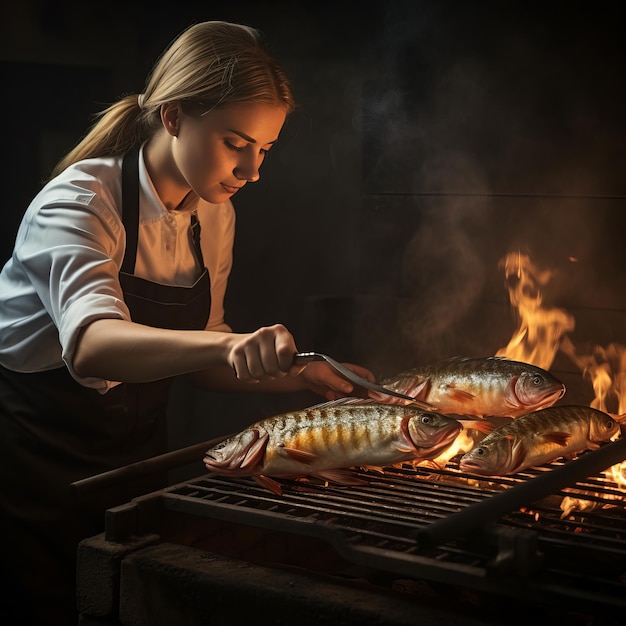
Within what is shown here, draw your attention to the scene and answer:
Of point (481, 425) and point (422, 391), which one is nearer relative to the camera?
point (481, 425)

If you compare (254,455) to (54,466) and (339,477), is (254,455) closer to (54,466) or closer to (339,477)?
(339,477)

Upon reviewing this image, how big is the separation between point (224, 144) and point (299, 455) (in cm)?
104

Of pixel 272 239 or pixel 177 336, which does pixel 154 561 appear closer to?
pixel 177 336

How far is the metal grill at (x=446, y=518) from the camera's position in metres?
1.64

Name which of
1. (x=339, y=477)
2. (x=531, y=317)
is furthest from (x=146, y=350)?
(x=531, y=317)

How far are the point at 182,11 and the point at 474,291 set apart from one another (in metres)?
2.08

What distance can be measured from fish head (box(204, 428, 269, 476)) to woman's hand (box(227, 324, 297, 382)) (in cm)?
20

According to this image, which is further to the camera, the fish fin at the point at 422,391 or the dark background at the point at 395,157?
the dark background at the point at 395,157

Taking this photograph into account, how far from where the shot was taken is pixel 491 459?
2.19 metres

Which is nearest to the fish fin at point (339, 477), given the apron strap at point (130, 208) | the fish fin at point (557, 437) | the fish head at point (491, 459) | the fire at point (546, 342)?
the fish head at point (491, 459)

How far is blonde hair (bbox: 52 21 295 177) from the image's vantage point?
8.82 feet

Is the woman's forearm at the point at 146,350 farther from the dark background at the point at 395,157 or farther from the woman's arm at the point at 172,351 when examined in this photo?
the dark background at the point at 395,157

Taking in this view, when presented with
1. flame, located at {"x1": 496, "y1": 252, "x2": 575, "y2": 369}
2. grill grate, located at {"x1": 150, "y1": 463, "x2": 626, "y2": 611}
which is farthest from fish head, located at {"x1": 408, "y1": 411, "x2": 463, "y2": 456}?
flame, located at {"x1": 496, "y1": 252, "x2": 575, "y2": 369}

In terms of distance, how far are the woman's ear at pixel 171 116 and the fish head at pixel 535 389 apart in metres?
1.31
